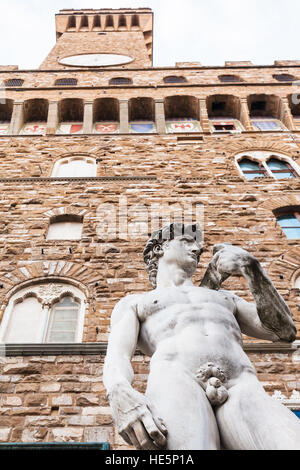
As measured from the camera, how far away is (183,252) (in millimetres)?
3500

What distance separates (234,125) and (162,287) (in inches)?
383

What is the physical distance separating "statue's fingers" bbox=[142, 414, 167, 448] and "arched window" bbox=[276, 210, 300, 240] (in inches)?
229

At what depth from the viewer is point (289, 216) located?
8102mm

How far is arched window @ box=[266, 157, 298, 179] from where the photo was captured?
9484mm

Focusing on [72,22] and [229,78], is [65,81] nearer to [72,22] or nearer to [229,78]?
[229,78]

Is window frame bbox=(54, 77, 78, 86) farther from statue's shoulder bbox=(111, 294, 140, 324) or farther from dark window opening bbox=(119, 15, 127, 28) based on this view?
statue's shoulder bbox=(111, 294, 140, 324)

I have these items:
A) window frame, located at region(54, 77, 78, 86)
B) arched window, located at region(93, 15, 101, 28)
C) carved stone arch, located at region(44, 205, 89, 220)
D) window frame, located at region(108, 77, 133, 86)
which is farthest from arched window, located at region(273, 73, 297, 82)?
arched window, located at region(93, 15, 101, 28)

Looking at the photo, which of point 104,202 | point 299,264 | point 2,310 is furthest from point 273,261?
point 2,310

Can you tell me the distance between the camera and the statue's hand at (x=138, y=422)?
2020 mm

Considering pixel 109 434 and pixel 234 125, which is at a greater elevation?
pixel 234 125

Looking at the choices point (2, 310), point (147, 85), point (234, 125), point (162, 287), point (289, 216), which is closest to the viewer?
point (162, 287)

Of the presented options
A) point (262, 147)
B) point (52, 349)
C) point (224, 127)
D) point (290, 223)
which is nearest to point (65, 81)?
point (224, 127)

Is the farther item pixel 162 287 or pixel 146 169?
pixel 146 169
